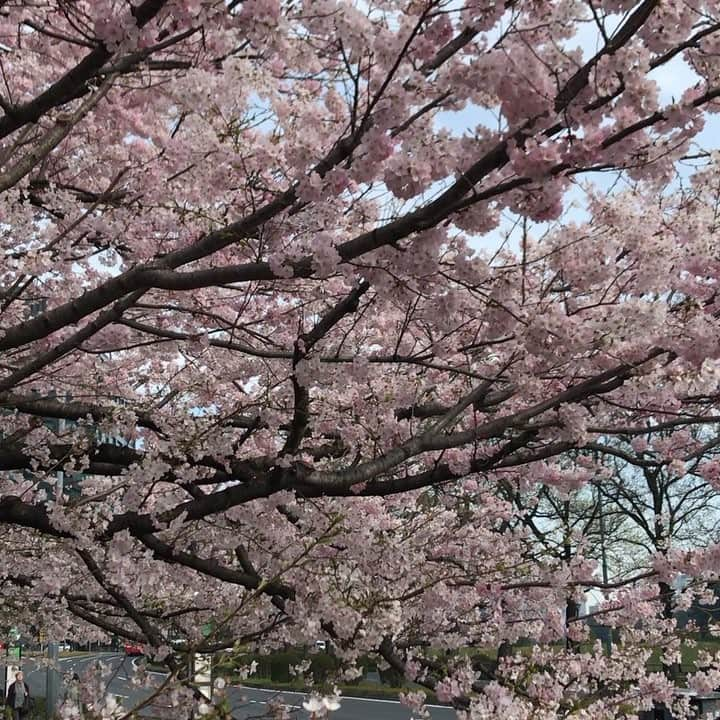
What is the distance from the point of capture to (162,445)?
4.88m

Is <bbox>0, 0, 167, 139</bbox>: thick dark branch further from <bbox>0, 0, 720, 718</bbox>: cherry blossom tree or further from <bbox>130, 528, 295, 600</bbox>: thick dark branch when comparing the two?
<bbox>130, 528, 295, 600</bbox>: thick dark branch

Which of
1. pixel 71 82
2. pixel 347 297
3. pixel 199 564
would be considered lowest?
pixel 199 564

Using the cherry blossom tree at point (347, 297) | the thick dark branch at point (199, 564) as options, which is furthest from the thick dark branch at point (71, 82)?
the thick dark branch at point (199, 564)

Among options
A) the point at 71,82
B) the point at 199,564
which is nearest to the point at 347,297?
the point at 71,82

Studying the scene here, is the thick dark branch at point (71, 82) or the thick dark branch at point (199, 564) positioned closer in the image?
the thick dark branch at point (71, 82)

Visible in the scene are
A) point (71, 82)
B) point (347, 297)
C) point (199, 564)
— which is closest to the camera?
point (71, 82)

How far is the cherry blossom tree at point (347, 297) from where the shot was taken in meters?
2.81

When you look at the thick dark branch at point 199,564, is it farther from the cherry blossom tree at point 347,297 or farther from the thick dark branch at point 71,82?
the thick dark branch at point 71,82

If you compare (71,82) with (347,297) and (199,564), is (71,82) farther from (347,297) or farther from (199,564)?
(199,564)

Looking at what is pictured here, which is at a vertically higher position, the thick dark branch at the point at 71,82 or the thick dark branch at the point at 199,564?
the thick dark branch at the point at 71,82

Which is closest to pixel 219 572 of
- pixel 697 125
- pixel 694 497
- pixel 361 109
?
pixel 361 109

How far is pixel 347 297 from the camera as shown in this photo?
3.78 m

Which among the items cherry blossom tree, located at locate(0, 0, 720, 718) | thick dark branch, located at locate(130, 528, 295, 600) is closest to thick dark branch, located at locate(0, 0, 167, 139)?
cherry blossom tree, located at locate(0, 0, 720, 718)

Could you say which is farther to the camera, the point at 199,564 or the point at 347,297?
the point at 199,564
